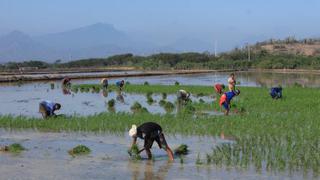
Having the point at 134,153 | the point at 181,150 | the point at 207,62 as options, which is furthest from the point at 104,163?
the point at 207,62

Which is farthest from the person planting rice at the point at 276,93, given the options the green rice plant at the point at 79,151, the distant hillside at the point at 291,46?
the distant hillside at the point at 291,46

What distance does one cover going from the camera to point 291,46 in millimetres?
117000

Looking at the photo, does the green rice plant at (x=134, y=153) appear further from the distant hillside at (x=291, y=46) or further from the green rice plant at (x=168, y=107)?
the distant hillside at (x=291, y=46)

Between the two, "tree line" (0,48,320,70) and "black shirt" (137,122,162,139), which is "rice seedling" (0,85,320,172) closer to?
"black shirt" (137,122,162,139)

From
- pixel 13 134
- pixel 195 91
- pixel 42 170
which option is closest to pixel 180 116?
pixel 13 134

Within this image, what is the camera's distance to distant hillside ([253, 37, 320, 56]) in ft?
362

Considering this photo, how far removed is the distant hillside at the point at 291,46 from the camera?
362 feet

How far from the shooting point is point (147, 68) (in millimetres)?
88375

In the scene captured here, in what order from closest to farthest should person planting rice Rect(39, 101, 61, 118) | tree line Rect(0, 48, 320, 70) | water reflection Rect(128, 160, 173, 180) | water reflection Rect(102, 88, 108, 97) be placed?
water reflection Rect(128, 160, 173, 180)
person planting rice Rect(39, 101, 61, 118)
water reflection Rect(102, 88, 108, 97)
tree line Rect(0, 48, 320, 70)

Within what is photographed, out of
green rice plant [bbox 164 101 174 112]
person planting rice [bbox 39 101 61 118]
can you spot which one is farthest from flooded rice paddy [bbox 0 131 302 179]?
green rice plant [bbox 164 101 174 112]

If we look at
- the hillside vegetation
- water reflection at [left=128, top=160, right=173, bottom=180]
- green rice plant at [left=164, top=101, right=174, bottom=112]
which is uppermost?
the hillside vegetation

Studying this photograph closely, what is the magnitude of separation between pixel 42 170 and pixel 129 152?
1.77 m

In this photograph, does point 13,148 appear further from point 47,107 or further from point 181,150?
point 47,107

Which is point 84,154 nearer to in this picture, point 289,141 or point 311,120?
point 289,141
